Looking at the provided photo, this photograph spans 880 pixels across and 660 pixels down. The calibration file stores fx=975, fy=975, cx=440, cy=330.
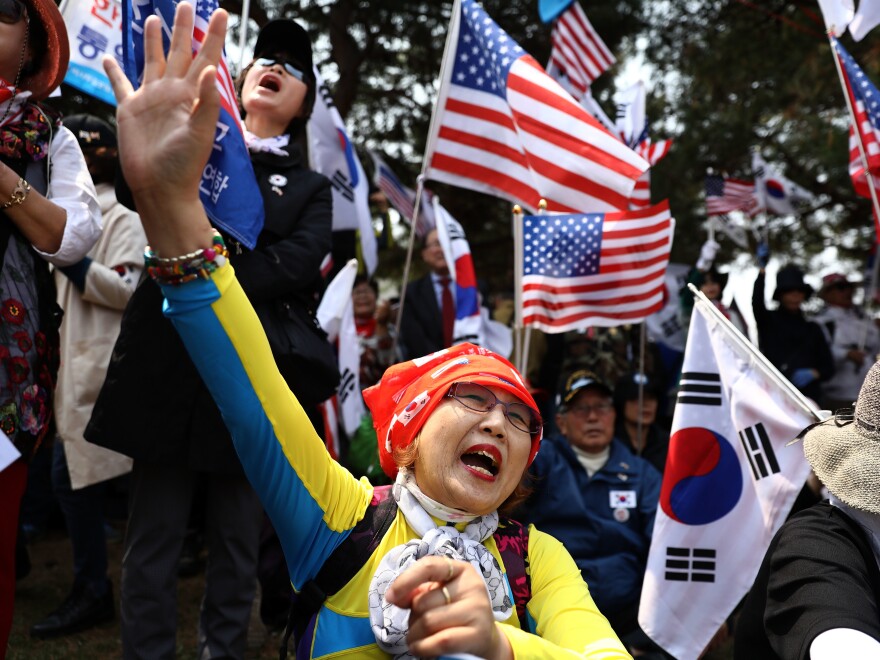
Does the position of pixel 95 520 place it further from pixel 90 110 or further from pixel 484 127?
pixel 90 110

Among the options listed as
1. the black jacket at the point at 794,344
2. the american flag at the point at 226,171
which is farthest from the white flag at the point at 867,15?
the american flag at the point at 226,171

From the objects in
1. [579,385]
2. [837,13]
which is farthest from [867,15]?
[579,385]

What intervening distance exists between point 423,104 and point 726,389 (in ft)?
29.9

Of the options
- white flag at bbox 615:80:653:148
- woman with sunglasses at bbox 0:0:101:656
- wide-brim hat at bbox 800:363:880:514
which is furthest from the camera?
white flag at bbox 615:80:653:148

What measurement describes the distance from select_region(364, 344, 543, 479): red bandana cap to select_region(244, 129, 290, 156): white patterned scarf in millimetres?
1320

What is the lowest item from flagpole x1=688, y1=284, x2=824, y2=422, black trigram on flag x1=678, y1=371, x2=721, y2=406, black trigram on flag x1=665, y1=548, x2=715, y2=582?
black trigram on flag x1=665, y1=548, x2=715, y2=582

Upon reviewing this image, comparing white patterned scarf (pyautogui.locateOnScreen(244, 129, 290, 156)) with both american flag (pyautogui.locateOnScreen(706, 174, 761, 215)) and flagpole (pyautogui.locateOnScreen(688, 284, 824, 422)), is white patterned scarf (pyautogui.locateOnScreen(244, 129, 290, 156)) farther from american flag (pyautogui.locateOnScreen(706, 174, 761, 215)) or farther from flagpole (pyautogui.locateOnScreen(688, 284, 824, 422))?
american flag (pyautogui.locateOnScreen(706, 174, 761, 215))

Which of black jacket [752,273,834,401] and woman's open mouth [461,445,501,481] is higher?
woman's open mouth [461,445,501,481]

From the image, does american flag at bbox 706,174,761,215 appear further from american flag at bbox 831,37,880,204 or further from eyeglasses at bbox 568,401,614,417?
eyeglasses at bbox 568,401,614,417

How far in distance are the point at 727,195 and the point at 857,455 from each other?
8344 mm

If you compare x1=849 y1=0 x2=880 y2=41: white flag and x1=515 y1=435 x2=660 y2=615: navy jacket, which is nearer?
x1=515 y1=435 x2=660 y2=615: navy jacket

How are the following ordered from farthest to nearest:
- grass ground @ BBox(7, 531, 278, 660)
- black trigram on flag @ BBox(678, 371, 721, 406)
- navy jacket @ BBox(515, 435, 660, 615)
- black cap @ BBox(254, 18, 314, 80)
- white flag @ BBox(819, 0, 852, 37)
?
white flag @ BBox(819, 0, 852, 37) < navy jacket @ BBox(515, 435, 660, 615) < grass ground @ BBox(7, 531, 278, 660) < black cap @ BBox(254, 18, 314, 80) < black trigram on flag @ BBox(678, 371, 721, 406)

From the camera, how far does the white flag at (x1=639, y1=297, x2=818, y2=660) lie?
3.26 metres

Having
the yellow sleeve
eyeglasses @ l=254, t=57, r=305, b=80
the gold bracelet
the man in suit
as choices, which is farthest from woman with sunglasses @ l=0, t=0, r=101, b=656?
the man in suit
